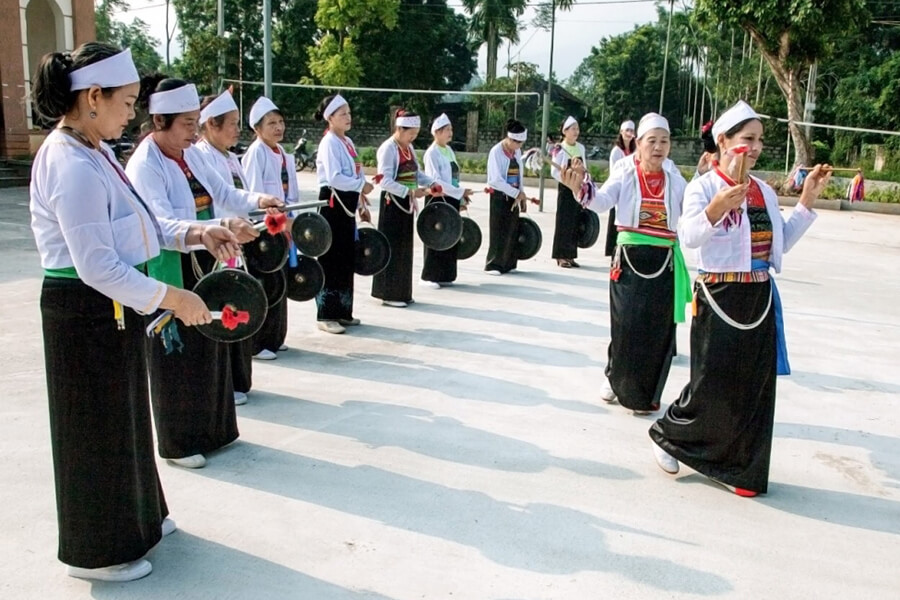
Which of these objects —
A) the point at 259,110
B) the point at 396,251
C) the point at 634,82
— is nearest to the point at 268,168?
the point at 259,110

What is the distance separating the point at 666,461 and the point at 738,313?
2.76 ft

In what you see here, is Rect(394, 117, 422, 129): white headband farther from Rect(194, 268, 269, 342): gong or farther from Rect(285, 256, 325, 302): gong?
Rect(194, 268, 269, 342): gong

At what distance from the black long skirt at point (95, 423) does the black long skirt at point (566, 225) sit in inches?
295

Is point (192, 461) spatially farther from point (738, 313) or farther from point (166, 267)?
point (738, 313)

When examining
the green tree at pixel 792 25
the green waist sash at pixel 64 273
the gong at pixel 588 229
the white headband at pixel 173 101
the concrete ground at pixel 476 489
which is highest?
the green tree at pixel 792 25

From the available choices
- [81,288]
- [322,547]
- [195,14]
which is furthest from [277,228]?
[195,14]

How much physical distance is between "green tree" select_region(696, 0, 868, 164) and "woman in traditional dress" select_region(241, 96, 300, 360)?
1620cm

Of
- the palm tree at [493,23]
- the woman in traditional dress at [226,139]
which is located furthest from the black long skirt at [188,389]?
the palm tree at [493,23]

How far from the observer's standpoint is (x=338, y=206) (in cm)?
658

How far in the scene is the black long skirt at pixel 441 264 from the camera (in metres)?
8.52

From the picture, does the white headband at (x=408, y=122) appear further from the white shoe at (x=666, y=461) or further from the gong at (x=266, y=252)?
the white shoe at (x=666, y=461)

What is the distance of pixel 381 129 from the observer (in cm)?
3394

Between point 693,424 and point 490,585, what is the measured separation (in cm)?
138

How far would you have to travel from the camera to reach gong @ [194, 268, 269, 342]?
10.9 feet
